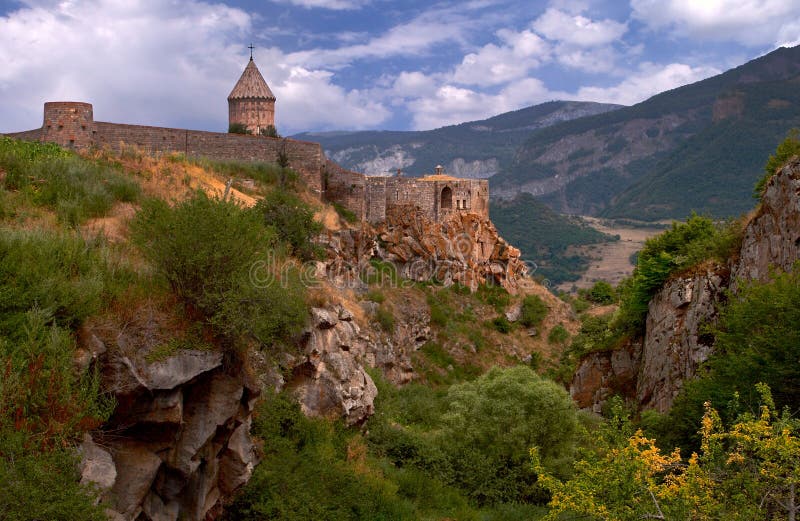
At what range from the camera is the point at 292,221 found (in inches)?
854

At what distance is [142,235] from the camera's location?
35.5 feet

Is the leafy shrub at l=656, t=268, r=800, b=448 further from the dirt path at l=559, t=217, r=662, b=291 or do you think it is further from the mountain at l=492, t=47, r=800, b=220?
the mountain at l=492, t=47, r=800, b=220

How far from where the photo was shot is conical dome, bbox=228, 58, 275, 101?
33.1m

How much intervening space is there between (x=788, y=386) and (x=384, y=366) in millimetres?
16691

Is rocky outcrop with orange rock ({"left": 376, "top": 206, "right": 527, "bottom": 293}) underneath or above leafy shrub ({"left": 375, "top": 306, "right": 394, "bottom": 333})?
above

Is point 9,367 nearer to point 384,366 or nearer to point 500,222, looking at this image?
point 384,366

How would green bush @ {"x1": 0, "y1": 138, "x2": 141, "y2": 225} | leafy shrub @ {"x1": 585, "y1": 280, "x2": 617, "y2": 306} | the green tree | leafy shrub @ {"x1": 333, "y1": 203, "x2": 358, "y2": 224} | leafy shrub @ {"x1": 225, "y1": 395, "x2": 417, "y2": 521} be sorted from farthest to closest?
leafy shrub @ {"x1": 585, "y1": 280, "x2": 617, "y2": 306}
leafy shrub @ {"x1": 333, "y1": 203, "x2": 358, "y2": 224}
the green tree
green bush @ {"x1": 0, "y1": 138, "x2": 141, "y2": 225}
leafy shrub @ {"x1": 225, "y1": 395, "x2": 417, "y2": 521}

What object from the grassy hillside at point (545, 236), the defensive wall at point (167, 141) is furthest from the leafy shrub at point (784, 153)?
the grassy hillside at point (545, 236)

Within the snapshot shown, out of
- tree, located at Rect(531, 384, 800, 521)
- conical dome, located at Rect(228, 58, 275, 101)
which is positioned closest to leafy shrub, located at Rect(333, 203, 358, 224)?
conical dome, located at Rect(228, 58, 275, 101)

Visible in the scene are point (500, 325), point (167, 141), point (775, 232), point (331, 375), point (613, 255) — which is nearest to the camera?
point (331, 375)

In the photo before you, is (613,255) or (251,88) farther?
(613,255)

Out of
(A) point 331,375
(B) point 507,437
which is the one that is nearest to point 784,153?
(B) point 507,437

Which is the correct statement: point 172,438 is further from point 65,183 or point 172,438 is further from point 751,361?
point 751,361

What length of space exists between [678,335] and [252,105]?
73.6ft
